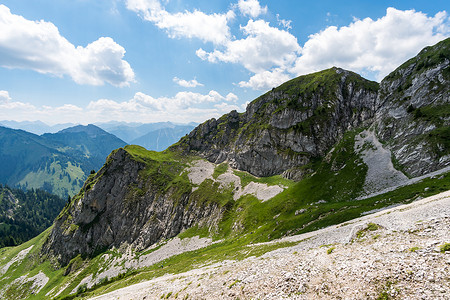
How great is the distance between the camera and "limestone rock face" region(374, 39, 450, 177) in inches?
2724

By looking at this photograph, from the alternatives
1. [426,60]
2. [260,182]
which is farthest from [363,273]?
[426,60]

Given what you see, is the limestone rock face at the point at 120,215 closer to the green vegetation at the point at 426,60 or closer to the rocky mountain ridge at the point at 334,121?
the rocky mountain ridge at the point at 334,121

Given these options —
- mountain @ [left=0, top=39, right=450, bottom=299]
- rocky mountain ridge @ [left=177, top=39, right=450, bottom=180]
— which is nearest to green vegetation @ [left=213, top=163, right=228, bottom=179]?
mountain @ [left=0, top=39, right=450, bottom=299]

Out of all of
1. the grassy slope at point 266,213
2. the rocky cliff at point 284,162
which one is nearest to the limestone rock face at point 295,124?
the rocky cliff at point 284,162

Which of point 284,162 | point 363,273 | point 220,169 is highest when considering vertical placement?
point 284,162

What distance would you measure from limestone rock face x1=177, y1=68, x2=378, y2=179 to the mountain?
828 millimetres

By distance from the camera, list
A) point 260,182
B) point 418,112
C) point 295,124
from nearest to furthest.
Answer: point 418,112 → point 260,182 → point 295,124

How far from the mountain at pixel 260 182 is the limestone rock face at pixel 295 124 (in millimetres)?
828

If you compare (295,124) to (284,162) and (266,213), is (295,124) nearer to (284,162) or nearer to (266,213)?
(284,162)

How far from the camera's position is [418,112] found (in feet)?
281

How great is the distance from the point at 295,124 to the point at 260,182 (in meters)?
51.1

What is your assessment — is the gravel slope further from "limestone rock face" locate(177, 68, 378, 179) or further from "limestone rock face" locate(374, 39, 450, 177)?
"limestone rock face" locate(177, 68, 378, 179)

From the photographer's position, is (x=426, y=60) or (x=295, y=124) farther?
(x=295, y=124)

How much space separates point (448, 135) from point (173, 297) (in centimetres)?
9828
